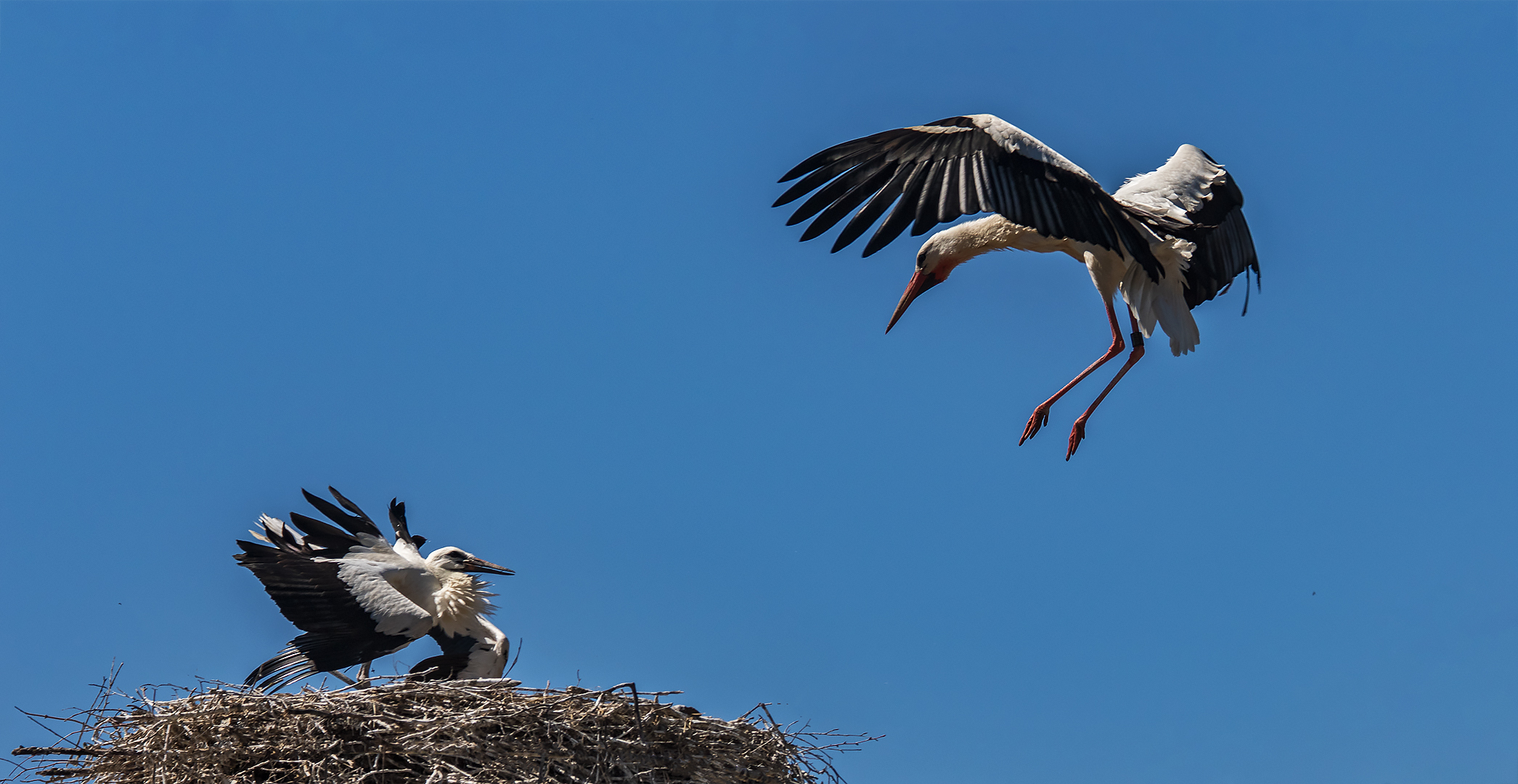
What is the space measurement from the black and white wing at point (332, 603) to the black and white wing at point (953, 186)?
3.30m

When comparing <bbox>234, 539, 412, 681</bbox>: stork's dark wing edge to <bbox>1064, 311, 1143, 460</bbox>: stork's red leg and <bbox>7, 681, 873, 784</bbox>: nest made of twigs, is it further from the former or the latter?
<bbox>1064, 311, 1143, 460</bbox>: stork's red leg

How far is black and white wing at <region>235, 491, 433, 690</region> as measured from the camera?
8.11 metres

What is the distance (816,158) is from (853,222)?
1.32 feet

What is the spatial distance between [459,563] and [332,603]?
41.6 inches

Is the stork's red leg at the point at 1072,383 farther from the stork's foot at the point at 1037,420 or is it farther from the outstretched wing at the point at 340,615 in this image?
the outstretched wing at the point at 340,615

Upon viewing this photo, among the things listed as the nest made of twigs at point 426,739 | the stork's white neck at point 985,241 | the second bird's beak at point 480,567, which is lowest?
the nest made of twigs at point 426,739

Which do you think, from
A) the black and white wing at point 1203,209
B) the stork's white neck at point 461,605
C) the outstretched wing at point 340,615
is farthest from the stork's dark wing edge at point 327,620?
the black and white wing at point 1203,209

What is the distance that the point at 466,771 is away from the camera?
6453mm

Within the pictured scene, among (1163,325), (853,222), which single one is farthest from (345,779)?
(1163,325)

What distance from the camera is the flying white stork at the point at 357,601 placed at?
26.6 feet

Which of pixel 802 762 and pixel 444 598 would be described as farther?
pixel 444 598

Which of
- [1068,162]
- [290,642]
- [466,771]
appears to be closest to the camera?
[466,771]

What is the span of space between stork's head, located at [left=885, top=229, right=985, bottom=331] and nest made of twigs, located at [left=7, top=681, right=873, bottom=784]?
3.50 meters

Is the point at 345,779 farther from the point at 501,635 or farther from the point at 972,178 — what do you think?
the point at 972,178
